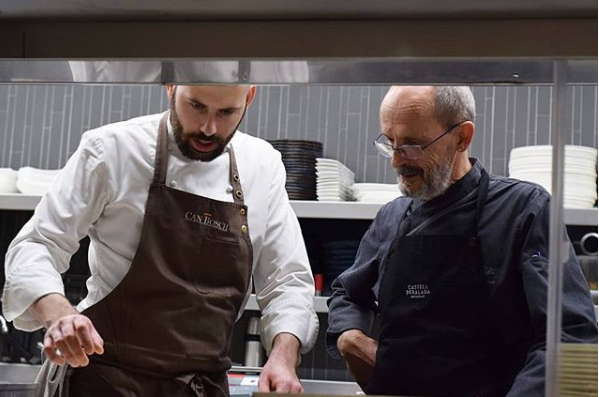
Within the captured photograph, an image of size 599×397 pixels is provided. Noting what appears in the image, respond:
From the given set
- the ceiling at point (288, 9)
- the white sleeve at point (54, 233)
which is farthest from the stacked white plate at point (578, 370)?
the white sleeve at point (54, 233)

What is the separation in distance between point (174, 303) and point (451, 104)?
66 cm

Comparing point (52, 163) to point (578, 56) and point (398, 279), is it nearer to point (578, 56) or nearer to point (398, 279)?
point (398, 279)

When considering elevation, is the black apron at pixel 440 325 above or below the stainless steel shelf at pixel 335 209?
below

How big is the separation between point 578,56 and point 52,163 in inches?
126

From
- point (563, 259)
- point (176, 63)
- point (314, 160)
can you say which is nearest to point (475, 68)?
point (563, 259)

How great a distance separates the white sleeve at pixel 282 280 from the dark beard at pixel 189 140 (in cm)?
15

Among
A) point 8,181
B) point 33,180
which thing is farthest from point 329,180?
point 8,181

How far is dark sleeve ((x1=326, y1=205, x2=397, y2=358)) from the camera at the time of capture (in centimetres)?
176

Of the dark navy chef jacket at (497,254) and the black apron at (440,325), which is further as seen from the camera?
the black apron at (440,325)

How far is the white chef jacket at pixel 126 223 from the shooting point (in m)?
1.46

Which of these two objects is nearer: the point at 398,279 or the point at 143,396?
the point at 143,396

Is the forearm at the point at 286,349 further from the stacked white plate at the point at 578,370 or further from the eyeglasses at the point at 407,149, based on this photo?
the stacked white plate at the point at 578,370

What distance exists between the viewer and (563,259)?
35.6 inches

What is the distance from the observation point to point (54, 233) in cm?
151
